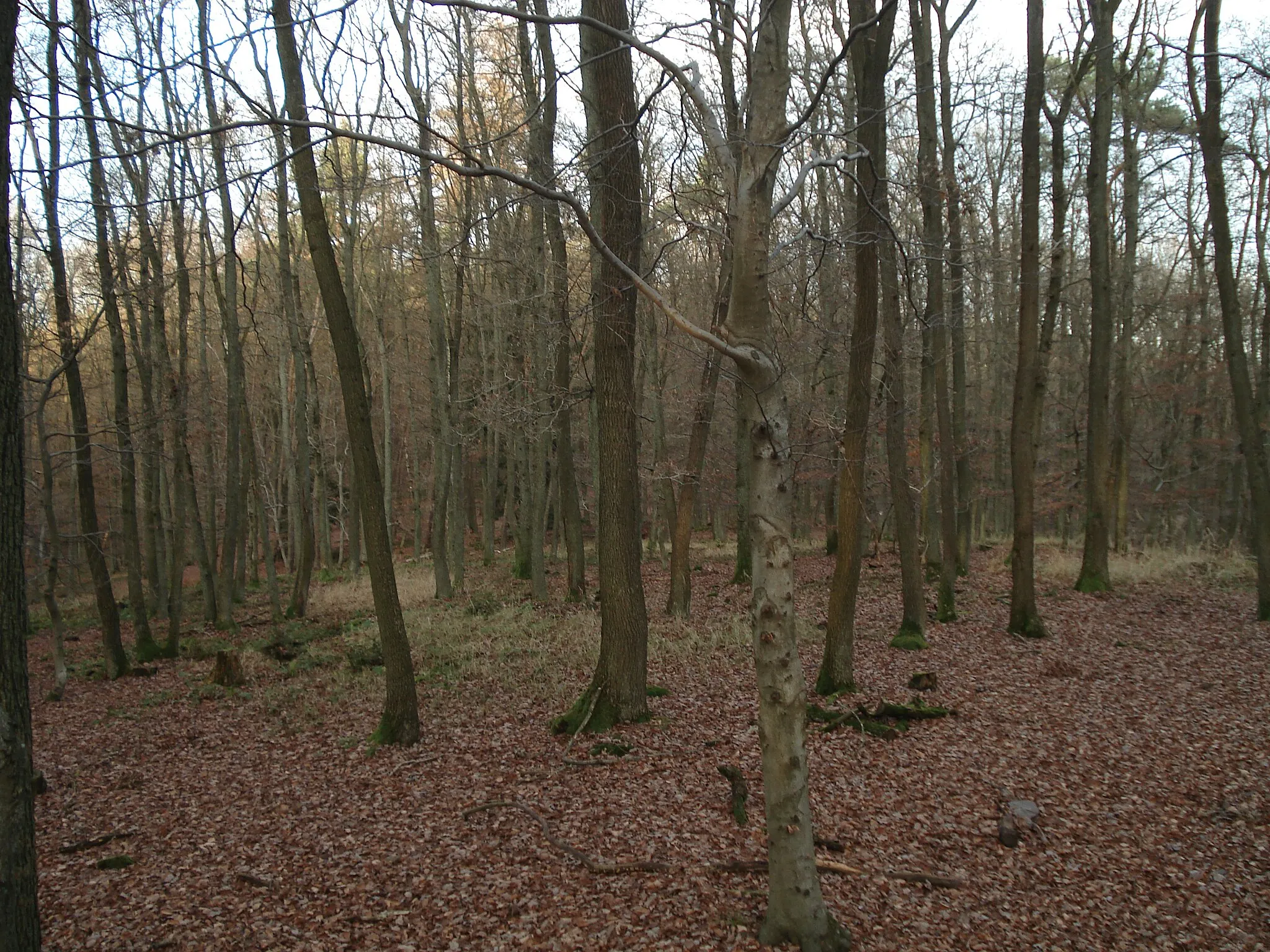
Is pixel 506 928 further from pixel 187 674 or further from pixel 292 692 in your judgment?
pixel 187 674

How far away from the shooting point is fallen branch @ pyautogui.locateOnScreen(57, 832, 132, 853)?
539 cm

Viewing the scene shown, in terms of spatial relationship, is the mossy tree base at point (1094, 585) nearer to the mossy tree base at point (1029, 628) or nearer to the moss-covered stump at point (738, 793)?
the mossy tree base at point (1029, 628)

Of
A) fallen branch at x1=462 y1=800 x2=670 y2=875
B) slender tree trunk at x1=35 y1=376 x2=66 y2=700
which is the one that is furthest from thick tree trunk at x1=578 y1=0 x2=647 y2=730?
slender tree trunk at x1=35 y1=376 x2=66 y2=700

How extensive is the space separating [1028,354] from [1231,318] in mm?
3466

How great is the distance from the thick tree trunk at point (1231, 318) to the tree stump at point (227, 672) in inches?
564

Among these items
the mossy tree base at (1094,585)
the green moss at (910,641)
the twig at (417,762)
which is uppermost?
the mossy tree base at (1094,585)

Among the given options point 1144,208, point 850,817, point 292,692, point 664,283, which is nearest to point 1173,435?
point 1144,208

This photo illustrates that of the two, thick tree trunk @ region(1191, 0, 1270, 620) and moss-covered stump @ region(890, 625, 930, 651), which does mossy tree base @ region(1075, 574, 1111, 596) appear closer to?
thick tree trunk @ region(1191, 0, 1270, 620)

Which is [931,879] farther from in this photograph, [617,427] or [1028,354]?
[1028,354]

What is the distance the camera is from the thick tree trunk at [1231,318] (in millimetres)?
10883

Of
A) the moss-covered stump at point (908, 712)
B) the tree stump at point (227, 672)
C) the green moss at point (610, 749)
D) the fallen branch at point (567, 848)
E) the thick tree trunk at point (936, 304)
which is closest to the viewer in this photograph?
the fallen branch at point (567, 848)

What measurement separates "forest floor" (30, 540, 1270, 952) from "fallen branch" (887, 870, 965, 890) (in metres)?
0.05

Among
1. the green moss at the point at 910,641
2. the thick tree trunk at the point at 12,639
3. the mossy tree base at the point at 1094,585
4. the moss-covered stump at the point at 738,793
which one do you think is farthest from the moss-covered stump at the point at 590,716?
the mossy tree base at the point at 1094,585

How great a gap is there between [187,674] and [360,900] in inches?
324
